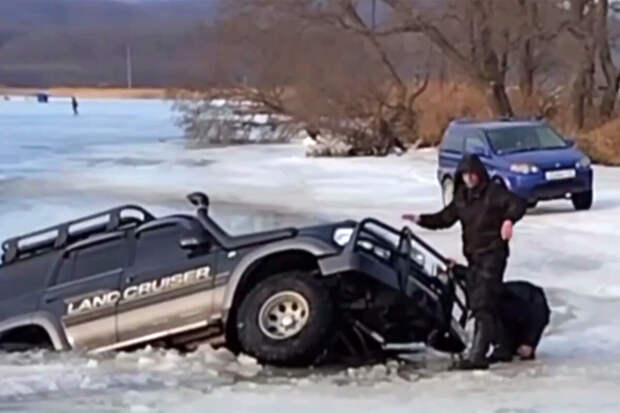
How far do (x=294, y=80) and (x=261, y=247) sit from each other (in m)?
49.6

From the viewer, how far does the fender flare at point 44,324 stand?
1052 centimetres

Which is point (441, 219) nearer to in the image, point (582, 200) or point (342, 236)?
point (342, 236)

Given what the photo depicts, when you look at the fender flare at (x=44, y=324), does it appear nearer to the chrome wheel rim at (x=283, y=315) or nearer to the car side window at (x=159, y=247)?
the car side window at (x=159, y=247)

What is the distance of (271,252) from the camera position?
33.2ft

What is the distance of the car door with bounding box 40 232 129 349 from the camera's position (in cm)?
1042

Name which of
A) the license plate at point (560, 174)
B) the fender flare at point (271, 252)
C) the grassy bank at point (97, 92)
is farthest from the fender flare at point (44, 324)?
the grassy bank at point (97, 92)

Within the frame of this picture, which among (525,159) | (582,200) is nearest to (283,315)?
(525,159)

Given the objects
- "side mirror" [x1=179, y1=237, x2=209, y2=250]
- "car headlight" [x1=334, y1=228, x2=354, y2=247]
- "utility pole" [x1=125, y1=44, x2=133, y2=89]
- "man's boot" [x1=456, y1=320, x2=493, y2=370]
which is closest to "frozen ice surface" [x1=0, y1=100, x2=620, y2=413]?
"man's boot" [x1=456, y1=320, x2=493, y2=370]

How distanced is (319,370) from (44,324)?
2.08 m

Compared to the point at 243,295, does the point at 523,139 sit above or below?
below

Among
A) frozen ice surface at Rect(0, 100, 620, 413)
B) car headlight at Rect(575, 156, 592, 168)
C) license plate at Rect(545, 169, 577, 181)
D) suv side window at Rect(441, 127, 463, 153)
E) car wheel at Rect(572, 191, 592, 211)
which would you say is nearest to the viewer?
frozen ice surface at Rect(0, 100, 620, 413)

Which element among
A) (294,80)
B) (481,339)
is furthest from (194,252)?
(294,80)

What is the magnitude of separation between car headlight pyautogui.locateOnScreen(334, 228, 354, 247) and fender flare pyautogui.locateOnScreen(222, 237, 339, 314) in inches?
3.8

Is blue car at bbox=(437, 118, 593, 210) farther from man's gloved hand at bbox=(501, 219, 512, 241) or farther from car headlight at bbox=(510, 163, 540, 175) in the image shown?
man's gloved hand at bbox=(501, 219, 512, 241)
